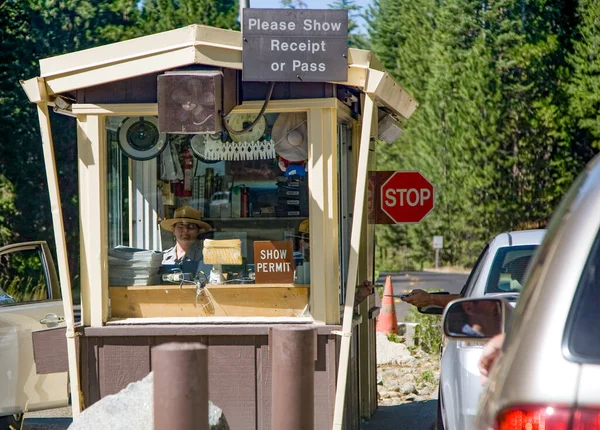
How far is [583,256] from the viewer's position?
264cm

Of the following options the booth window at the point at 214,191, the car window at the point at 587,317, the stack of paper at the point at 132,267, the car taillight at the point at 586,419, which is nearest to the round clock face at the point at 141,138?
the booth window at the point at 214,191

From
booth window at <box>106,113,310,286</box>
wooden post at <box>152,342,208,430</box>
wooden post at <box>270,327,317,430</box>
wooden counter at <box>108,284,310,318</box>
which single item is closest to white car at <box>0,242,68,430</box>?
wooden counter at <box>108,284,310,318</box>

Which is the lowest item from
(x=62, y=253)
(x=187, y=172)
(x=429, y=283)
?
(x=429, y=283)

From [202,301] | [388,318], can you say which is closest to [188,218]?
[202,301]

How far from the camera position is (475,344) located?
234 inches

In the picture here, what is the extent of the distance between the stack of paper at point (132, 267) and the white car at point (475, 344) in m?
2.16

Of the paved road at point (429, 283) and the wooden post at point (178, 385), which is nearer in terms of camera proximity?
the wooden post at point (178, 385)

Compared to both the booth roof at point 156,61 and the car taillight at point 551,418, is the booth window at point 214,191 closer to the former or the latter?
the booth roof at point 156,61

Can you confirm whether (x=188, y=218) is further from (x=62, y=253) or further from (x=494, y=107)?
(x=494, y=107)

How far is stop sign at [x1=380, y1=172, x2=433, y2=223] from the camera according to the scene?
8.59 metres

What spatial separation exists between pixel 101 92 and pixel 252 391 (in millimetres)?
2303

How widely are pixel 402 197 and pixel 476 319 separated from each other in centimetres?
523

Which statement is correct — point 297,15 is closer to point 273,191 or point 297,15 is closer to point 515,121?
point 273,191

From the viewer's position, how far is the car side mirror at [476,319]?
3.43 metres
